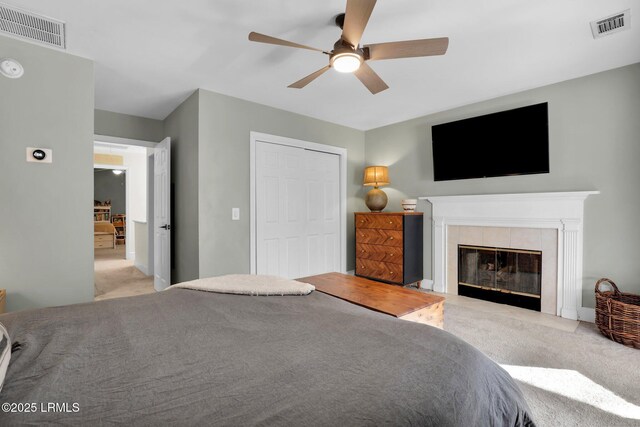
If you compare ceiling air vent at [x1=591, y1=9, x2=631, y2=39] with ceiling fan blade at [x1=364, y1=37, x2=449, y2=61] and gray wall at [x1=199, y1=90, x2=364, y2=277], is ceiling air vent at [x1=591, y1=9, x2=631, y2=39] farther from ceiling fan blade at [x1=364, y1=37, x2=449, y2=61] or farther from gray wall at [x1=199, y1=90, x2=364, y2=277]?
gray wall at [x1=199, y1=90, x2=364, y2=277]

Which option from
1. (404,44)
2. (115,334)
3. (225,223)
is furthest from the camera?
(225,223)

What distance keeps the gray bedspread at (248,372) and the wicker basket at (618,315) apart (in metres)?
2.36

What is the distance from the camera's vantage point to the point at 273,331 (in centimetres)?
110

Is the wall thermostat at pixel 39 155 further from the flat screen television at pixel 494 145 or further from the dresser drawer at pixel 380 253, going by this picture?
the flat screen television at pixel 494 145

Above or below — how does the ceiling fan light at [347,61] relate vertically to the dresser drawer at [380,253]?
above

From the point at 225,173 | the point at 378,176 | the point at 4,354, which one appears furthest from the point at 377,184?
the point at 4,354

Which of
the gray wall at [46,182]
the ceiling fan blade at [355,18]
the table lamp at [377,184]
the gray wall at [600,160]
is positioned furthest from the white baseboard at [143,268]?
the gray wall at [600,160]

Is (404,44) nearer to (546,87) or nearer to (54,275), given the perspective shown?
(546,87)

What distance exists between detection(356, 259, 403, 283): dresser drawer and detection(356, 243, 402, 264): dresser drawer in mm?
57

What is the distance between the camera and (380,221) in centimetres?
417

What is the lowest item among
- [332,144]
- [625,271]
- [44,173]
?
[625,271]

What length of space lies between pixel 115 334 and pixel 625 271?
393 cm

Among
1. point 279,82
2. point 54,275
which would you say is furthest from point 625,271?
point 54,275

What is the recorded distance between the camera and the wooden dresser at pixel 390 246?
12.9 feet
